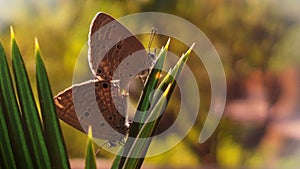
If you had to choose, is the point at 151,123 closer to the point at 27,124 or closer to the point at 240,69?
the point at 27,124

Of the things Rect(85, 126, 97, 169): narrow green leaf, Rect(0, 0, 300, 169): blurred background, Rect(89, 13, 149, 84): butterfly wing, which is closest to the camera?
Rect(85, 126, 97, 169): narrow green leaf

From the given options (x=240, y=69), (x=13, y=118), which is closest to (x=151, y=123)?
(x=13, y=118)

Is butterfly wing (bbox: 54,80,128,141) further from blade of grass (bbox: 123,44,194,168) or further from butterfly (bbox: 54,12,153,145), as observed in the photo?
blade of grass (bbox: 123,44,194,168)

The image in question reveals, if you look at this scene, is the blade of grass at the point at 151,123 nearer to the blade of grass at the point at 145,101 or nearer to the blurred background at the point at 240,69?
the blade of grass at the point at 145,101

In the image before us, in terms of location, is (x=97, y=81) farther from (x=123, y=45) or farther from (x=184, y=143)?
(x=184, y=143)

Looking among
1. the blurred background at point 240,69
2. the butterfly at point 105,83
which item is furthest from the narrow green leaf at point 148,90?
the blurred background at point 240,69

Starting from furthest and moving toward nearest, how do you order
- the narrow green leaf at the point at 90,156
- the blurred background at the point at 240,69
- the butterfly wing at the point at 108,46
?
the blurred background at the point at 240,69, the butterfly wing at the point at 108,46, the narrow green leaf at the point at 90,156

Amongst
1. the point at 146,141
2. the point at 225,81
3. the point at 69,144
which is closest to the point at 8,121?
the point at 146,141

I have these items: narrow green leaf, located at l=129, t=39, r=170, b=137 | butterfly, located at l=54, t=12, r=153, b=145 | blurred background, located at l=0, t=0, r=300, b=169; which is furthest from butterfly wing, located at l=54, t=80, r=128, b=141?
blurred background, located at l=0, t=0, r=300, b=169
